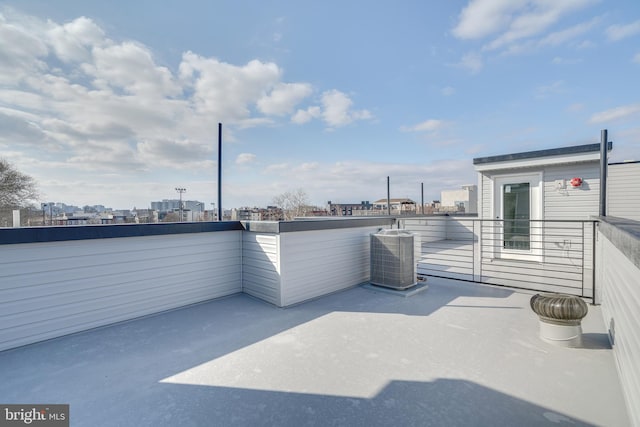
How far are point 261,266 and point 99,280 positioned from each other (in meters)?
1.91

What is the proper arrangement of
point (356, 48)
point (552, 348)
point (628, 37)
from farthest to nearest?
point (356, 48), point (628, 37), point (552, 348)

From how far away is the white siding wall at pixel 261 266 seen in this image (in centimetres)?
376

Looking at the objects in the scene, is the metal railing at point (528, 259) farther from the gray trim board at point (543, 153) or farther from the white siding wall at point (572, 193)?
the gray trim board at point (543, 153)

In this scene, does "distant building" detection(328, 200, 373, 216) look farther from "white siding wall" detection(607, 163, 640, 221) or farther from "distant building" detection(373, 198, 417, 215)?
"white siding wall" detection(607, 163, 640, 221)

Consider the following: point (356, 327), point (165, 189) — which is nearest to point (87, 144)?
point (165, 189)

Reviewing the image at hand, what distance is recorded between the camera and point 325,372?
83.5 inches

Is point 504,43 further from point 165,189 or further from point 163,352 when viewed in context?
point 165,189

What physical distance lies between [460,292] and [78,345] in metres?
4.86

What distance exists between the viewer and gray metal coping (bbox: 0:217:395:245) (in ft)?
8.77

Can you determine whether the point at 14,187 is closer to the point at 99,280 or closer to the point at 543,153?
the point at 99,280

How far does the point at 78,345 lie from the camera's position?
2.69 meters

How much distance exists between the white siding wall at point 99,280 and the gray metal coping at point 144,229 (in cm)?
9

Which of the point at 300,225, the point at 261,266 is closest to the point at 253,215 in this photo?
the point at 261,266

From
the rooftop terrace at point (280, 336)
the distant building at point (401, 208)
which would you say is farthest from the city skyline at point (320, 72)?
the distant building at point (401, 208)
